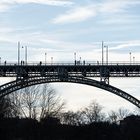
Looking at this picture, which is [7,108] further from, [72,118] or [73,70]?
[72,118]

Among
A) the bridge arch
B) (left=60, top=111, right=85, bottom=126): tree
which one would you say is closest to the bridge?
the bridge arch

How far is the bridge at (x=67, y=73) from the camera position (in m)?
93.6

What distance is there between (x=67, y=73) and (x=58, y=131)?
13450mm

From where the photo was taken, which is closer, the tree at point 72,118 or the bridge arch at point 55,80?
the bridge arch at point 55,80

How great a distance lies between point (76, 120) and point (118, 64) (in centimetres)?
3717

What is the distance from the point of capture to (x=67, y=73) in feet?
311

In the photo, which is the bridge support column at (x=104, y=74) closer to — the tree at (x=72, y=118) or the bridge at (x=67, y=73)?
the bridge at (x=67, y=73)

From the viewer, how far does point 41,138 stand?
9606cm

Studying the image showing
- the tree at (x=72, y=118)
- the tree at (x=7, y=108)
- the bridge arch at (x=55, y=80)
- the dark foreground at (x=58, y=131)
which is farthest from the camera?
the tree at (x=72, y=118)

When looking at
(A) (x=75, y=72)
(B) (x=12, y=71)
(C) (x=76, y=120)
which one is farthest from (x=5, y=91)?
(C) (x=76, y=120)

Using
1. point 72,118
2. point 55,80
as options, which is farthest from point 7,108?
point 72,118

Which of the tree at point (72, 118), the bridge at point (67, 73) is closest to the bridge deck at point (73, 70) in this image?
the bridge at point (67, 73)

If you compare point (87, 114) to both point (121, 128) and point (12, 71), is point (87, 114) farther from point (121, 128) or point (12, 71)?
point (12, 71)

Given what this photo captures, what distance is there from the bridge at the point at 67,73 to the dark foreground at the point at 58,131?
5.42 meters
